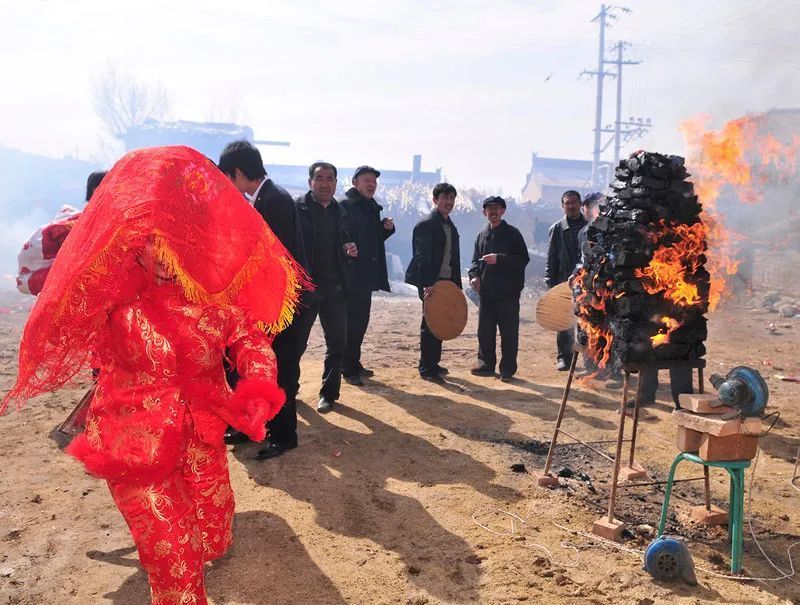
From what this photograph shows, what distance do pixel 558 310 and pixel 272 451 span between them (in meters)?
3.01

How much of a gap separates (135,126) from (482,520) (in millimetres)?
47152

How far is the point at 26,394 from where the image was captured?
285 centimetres

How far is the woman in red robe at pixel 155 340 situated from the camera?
2689 mm

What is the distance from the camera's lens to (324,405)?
6.67m

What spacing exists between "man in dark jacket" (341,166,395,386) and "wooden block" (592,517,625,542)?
422cm

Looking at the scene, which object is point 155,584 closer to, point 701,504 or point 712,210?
point 701,504

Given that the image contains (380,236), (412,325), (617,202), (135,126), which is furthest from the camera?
(135,126)

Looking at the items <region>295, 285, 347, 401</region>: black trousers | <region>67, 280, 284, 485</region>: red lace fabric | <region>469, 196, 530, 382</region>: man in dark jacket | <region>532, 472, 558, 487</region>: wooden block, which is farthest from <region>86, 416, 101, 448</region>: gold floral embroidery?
<region>469, 196, 530, 382</region>: man in dark jacket

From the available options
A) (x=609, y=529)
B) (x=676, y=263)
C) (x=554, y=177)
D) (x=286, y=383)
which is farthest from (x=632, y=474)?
(x=554, y=177)

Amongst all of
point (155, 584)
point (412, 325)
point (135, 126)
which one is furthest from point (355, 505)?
point (135, 126)

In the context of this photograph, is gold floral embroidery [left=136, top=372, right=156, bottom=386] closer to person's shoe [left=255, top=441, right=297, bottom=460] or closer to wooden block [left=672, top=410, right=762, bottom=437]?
person's shoe [left=255, top=441, right=297, bottom=460]

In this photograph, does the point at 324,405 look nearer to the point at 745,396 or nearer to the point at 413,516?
the point at 413,516

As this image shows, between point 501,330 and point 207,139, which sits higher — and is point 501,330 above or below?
below

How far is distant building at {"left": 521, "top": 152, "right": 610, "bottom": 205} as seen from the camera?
50000mm
